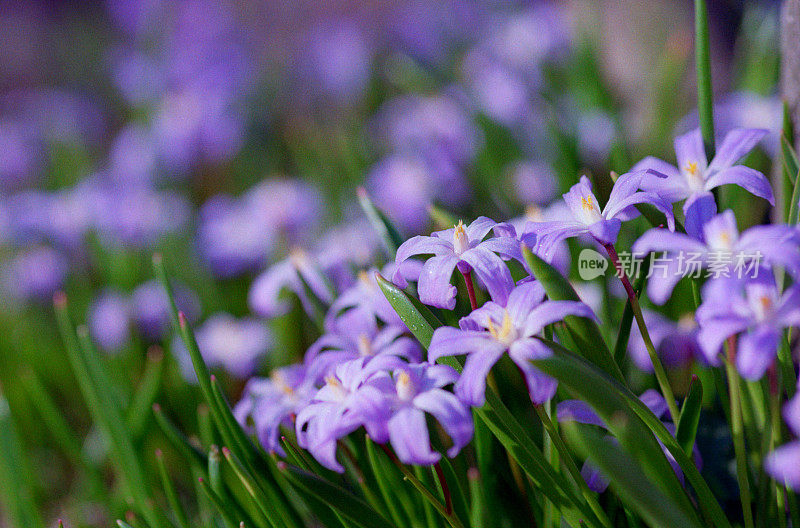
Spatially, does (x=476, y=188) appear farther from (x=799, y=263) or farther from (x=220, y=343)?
(x=799, y=263)

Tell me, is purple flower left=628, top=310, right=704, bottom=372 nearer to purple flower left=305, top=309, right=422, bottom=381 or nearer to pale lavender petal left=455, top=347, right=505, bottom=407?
purple flower left=305, top=309, right=422, bottom=381

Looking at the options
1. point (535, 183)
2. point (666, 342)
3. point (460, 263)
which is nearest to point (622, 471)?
point (460, 263)

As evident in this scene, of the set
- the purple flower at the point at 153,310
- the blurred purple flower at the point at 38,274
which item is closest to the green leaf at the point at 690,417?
the purple flower at the point at 153,310

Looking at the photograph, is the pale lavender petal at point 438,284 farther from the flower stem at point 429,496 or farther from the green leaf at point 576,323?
the flower stem at point 429,496

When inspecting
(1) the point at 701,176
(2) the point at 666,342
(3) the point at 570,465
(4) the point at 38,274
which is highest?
(4) the point at 38,274

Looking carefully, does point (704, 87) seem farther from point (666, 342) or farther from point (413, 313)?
point (413, 313)

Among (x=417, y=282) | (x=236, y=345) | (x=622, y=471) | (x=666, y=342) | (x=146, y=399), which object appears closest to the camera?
(x=622, y=471)
